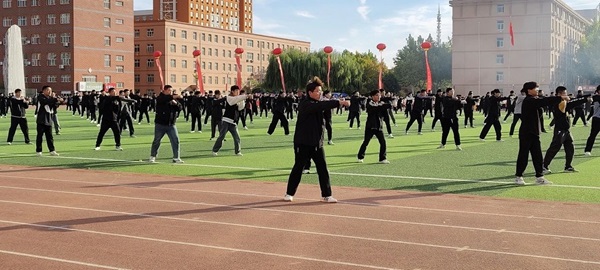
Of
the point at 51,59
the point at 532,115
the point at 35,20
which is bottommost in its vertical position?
the point at 532,115

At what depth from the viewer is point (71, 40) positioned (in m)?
96.4

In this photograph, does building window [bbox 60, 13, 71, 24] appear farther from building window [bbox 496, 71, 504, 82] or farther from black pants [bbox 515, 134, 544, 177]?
black pants [bbox 515, 134, 544, 177]

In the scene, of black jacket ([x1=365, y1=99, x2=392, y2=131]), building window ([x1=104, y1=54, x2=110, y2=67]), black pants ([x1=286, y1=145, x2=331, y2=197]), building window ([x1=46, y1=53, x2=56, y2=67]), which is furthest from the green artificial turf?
building window ([x1=104, y1=54, x2=110, y2=67])

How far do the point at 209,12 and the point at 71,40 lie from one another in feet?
212

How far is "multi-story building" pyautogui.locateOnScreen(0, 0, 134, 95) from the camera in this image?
9688 centimetres

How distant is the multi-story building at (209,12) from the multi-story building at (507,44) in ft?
236

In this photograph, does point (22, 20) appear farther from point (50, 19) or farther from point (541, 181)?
point (541, 181)

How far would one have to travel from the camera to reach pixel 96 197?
11836 mm

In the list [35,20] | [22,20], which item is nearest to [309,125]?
[35,20]

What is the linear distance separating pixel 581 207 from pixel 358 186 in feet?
12.9

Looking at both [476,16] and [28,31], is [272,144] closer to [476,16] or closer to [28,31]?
[476,16]

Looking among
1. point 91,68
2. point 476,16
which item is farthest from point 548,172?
point 91,68

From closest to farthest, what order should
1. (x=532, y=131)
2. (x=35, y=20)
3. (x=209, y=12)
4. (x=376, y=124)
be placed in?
(x=532, y=131) < (x=376, y=124) < (x=35, y=20) < (x=209, y=12)

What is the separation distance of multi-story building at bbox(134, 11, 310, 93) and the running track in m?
106
